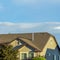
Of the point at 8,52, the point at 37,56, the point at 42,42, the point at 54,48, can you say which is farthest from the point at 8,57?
the point at 54,48

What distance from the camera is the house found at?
6150 centimetres

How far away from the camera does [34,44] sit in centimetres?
6469

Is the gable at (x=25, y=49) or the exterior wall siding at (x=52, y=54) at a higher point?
the gable at (x=25, y=49)

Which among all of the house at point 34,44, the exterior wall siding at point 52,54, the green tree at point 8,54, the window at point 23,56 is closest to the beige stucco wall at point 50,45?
the house at point 34,44

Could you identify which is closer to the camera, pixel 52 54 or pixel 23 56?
pixel 23 56

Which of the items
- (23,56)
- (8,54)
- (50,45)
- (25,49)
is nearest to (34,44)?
(25,49)

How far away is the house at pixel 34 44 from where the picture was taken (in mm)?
61500

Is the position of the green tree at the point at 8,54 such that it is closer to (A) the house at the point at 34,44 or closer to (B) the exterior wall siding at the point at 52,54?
(A) the house at the point at 34,44

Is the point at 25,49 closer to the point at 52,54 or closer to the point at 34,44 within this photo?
the point at 34,44

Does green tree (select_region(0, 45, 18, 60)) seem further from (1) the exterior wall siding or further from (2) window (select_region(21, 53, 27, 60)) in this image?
(1) the exterior wall siding

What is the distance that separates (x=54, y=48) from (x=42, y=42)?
577 cm

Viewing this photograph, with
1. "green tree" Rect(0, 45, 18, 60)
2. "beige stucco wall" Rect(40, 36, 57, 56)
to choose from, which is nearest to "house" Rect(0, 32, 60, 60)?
"beige stucco wall" Rect(40, 36, 57, 56)

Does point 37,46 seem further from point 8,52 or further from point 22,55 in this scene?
point 8,52

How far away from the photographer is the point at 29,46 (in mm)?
61844
